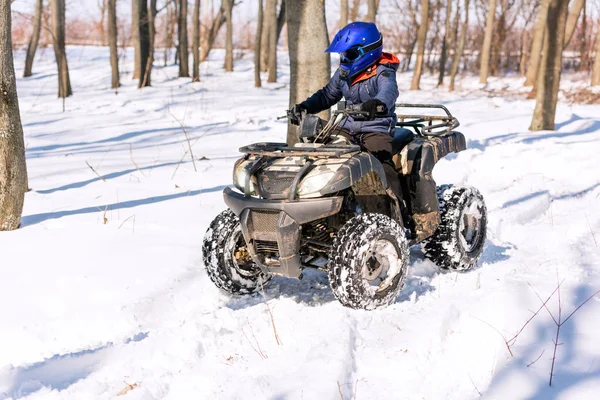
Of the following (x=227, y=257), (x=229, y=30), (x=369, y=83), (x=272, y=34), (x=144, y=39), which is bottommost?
(x=227, y=257)

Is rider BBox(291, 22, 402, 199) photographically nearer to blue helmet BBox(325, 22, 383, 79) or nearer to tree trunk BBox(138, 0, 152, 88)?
blue helmet BBox(325, 22, 383, 79)

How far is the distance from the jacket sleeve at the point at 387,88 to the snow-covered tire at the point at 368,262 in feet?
2.86

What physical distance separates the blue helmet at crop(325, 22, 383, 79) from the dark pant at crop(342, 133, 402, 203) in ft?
1.72

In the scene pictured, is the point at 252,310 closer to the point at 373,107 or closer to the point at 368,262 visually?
the point at 368,262

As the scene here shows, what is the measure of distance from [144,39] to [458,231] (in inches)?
799

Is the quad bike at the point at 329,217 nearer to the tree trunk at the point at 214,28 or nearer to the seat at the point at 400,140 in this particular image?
the seat at the point at 400,140

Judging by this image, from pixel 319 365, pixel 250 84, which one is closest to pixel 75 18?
pixel 250 84

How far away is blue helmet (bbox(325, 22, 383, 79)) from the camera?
15.2 ft

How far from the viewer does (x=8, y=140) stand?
234 inches

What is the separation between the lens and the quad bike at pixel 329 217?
13.2 ft

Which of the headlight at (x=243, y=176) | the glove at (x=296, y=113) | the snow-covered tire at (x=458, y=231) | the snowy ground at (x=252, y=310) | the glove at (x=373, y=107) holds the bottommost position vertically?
the snowy ground at (x=252, y=310)

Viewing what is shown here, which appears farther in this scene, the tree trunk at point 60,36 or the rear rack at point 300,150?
the tree trunk at point 60,36

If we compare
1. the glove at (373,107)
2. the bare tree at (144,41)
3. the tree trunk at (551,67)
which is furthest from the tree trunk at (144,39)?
the glove at (373,107)

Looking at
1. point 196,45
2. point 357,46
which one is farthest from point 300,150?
point 196,45
